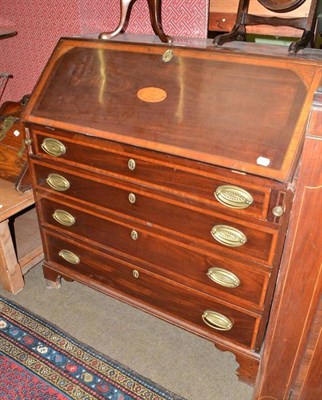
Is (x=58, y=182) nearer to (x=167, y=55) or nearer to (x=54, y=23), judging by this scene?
(x=167, y=55)

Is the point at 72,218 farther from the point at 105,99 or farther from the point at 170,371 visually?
the point at 170,371

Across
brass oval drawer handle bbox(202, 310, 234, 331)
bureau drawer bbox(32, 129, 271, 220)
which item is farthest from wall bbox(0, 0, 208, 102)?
brass oval drawer handle bbox(202, 310, 234, 331)

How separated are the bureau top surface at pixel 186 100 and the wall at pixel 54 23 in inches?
20.1

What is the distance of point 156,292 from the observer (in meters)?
1.75

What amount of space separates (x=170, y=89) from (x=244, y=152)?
429mm

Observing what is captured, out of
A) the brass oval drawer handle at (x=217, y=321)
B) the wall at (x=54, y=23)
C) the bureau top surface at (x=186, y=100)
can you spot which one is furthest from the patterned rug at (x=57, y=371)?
the wall at (x=54, y=23)

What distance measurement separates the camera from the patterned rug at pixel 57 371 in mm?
1644

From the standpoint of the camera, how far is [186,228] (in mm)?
1469

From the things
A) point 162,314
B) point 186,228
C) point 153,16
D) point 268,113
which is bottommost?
point 162,314

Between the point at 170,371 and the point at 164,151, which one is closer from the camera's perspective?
the point at 164,151

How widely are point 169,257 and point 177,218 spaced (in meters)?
0.22

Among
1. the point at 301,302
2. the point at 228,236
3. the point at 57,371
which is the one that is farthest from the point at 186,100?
the point at 57,371

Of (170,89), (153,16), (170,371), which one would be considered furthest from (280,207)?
(153,16)

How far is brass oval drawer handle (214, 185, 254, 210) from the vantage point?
1.25 m
